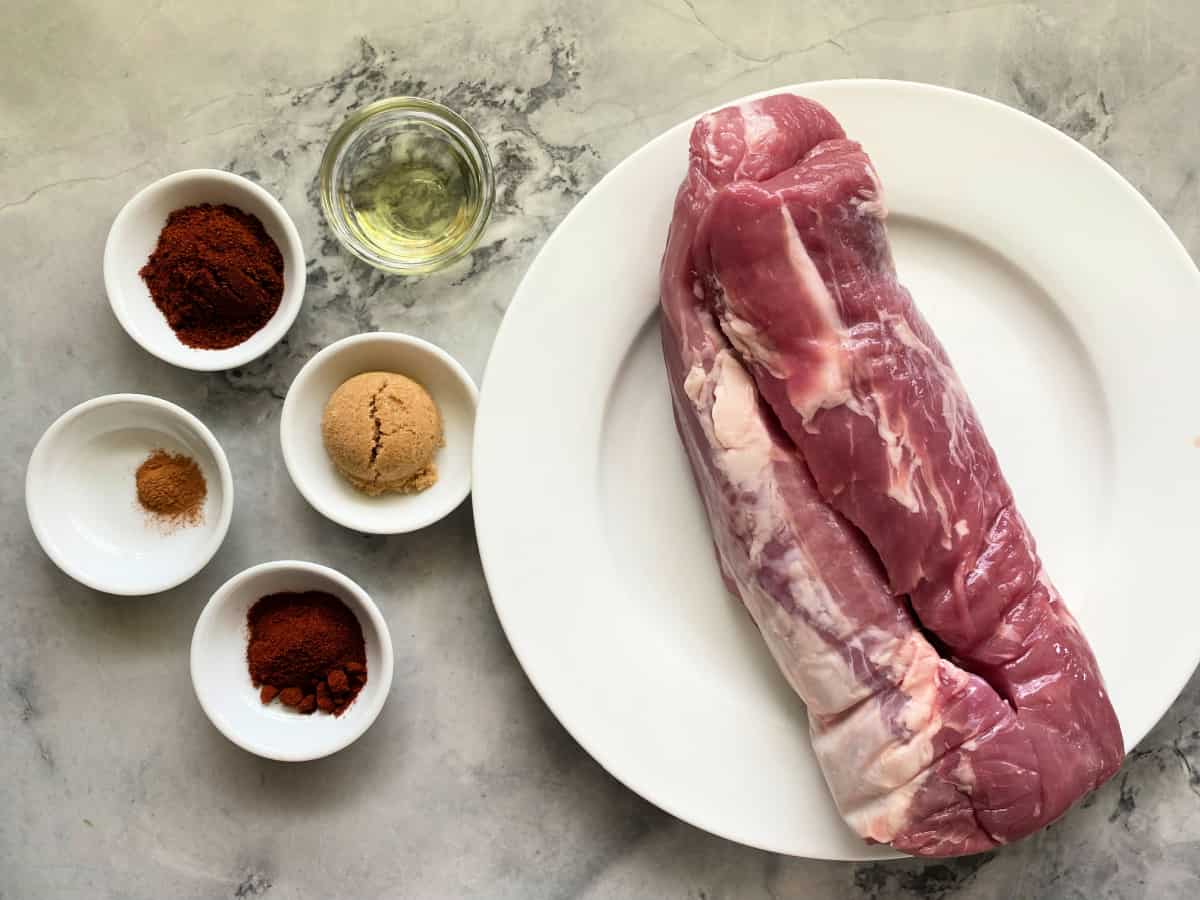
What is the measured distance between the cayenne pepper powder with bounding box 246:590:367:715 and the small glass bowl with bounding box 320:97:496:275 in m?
0.63

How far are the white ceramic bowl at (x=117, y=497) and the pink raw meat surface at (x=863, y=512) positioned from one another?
0.90 m

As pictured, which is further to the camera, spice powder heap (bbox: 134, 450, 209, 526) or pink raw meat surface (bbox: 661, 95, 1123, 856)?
spice powder heap (bbox: 134, 450, 209, 526)

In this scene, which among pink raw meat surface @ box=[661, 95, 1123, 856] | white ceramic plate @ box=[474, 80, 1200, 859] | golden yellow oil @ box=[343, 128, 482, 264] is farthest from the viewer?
golden yellow oil @ box=[343, 128, 482, 264]

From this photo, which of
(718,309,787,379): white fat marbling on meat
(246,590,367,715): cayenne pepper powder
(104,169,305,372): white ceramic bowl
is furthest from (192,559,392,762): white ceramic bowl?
(718,309,787,379): white fat marbling on meat

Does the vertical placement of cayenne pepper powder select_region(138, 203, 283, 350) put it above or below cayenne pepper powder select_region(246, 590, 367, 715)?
above

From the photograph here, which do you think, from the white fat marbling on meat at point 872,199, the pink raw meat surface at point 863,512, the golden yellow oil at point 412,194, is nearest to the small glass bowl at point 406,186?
the golden yellow oil at point 412,194

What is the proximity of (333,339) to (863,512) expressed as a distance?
1.01 meters

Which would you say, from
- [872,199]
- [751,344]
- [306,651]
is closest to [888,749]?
[751,344]

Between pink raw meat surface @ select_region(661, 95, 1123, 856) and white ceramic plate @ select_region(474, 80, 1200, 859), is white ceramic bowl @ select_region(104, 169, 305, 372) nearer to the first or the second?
white ceramic plate @ select_region(474, 80, 1200, 859)

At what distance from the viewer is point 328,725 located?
170 centimetres

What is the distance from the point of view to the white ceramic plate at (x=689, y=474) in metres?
1.62

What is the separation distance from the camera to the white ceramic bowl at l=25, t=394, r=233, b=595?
1.68 meters

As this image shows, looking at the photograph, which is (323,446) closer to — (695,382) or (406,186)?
(406,186)

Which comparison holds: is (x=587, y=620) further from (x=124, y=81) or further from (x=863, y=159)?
(x=124, y=81)
